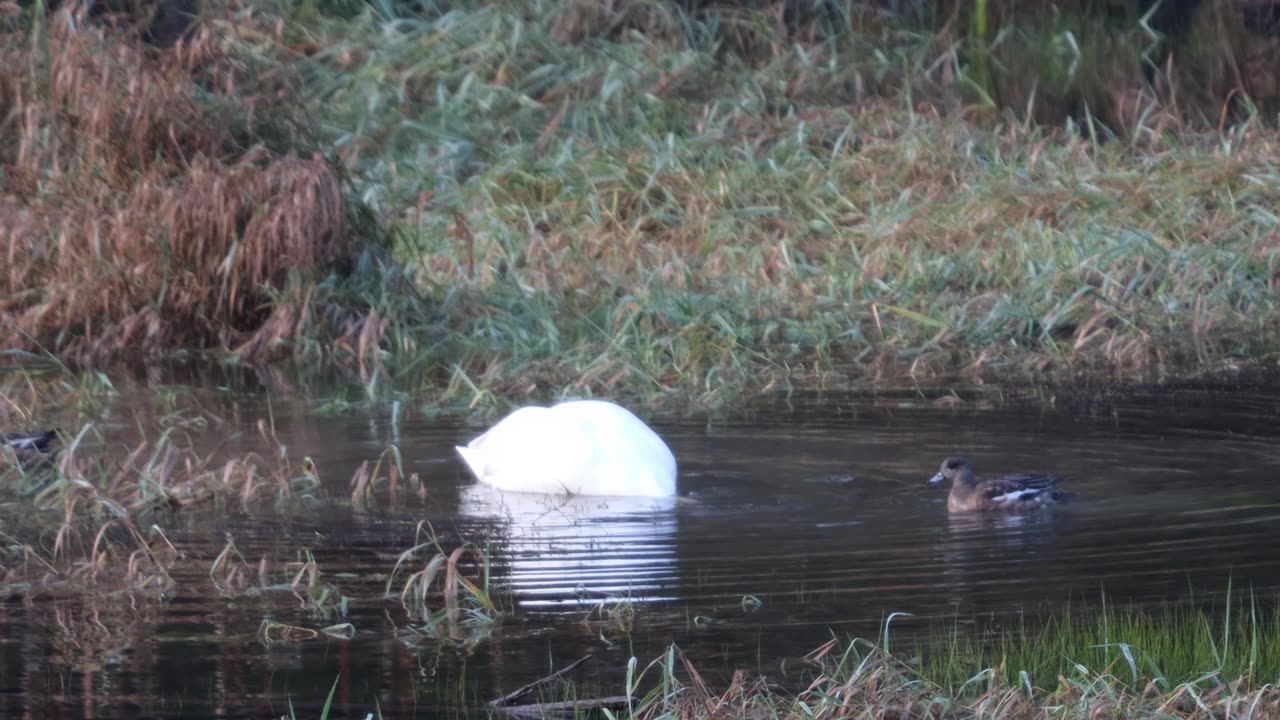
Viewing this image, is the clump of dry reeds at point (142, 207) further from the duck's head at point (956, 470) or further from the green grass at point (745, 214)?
the duck's head at point (956, 470)

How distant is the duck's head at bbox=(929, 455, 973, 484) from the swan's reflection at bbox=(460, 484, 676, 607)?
3.07ft

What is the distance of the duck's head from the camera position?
6523 mm

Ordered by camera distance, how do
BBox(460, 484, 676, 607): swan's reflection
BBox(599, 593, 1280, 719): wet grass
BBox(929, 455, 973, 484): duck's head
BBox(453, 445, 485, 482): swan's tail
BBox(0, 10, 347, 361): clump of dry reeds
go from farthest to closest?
BBox(0, 10, 347, 361): clump of dry reeds, BBox(453, 445, 485, 482): swan's tail, BBox(929, 455, 973, 484): duck's head, BBox(460, 484, 676, 607): swan's reflection, BBox(599, 593, 1280, 719): wet grass

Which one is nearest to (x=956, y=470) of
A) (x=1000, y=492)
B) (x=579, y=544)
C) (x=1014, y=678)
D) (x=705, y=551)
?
(x=1000, y=492)

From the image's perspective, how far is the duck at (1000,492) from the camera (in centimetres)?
637

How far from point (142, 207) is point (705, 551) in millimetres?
4597

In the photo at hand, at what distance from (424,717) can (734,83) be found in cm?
1150

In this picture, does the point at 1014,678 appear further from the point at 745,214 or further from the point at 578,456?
the point at 745,214

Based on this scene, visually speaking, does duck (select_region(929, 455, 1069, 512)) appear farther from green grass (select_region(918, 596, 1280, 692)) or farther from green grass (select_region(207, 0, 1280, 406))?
green grass (select_region(207, 0, 1280, 406))

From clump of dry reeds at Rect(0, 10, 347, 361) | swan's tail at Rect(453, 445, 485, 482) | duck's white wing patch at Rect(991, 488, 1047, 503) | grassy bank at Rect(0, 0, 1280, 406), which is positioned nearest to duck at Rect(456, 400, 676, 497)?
swan's tail at Rect(453, 445, 485, 482)

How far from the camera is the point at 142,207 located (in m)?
9.33

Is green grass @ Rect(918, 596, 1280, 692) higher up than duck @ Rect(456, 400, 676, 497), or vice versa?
duck @ Rect(456, 400, 676, 497)

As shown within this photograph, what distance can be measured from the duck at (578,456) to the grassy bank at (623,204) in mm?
1617

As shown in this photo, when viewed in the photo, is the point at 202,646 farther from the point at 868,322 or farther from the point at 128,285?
the point at 868,322
